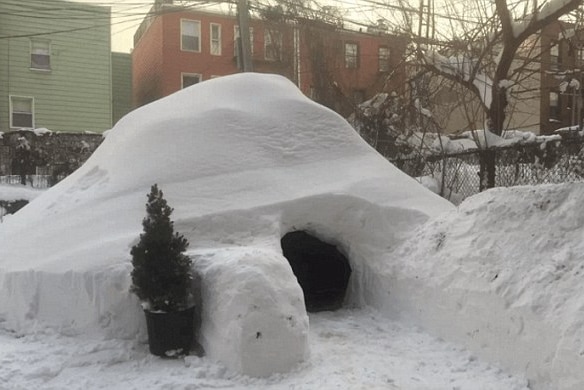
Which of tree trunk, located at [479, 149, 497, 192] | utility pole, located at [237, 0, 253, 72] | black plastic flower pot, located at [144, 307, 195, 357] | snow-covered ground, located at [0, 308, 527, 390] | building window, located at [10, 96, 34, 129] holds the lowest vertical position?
snow-covered ground, located at [0, 308, 527, 390]

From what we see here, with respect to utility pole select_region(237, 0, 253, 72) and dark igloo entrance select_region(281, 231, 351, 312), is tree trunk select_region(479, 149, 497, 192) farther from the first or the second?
utility pole select_region(237, 0, 253, 72)

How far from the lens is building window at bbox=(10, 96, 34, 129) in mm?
21375

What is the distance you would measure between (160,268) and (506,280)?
2.79 m

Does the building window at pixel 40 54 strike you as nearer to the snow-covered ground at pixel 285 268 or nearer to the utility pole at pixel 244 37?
the utility pole at pixel 244 37

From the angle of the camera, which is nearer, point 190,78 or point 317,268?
point 317,268

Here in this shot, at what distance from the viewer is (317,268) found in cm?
748

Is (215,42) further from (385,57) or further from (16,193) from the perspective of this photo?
(16,193)

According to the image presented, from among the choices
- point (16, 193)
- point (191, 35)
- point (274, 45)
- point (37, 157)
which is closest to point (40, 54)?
point (191, 35)

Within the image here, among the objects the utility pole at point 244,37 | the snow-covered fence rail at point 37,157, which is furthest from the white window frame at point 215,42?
the snow-covered fence rail at point 37,157

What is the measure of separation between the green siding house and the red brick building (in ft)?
10.3

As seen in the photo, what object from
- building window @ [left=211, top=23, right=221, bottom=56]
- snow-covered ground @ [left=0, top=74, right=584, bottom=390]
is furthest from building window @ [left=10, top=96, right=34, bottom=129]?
snow-covered ground @ [left=0, top=74, right=584, bottom=390]

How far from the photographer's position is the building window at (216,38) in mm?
26359

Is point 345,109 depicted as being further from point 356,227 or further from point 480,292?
point 480,292

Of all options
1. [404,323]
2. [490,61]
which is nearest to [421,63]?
[490,61]
